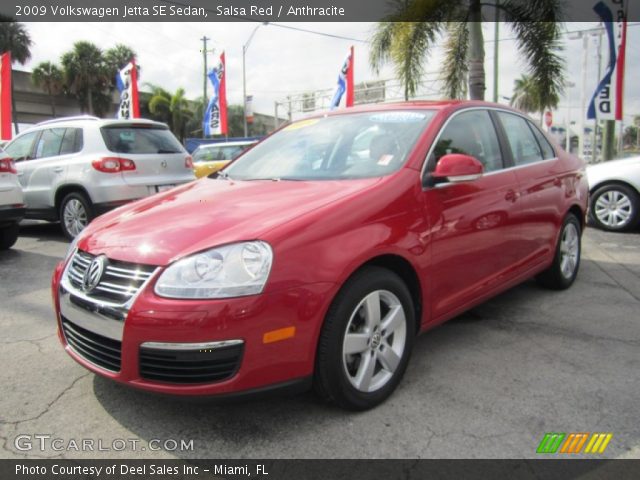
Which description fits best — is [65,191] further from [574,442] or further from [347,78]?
[347,78]

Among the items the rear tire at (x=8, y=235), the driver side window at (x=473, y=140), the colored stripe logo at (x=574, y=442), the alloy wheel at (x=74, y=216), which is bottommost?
the colored stripe logo at (x=574, y=442)

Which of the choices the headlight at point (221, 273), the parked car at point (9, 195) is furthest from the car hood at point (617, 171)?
the parked car at point (9, 195)

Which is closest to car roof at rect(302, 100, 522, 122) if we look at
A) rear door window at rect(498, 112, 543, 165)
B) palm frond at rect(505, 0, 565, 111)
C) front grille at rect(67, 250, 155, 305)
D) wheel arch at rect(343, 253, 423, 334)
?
rear door window at rect(498, 112, 543, 165)

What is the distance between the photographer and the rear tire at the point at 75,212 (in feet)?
21.7

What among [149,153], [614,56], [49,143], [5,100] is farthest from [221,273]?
[5,100]

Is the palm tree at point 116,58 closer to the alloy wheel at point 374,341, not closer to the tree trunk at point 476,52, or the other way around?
the tree trunk at point 476,52

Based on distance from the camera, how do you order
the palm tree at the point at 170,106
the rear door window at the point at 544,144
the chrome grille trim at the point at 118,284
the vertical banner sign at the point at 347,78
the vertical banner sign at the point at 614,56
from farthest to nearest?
the palm tree at the point at 170,106, the vertical banner sign at the point at 347,78, the vertical banner sign at the point at 614,56, the rear door window at the point at 544,144, the chrome grille trim at the point at 118,284

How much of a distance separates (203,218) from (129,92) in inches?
541

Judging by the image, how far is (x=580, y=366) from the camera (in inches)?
119

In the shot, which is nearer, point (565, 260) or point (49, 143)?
point (565, 260)

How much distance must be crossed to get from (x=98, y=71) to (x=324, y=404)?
38.6m

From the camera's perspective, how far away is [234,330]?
2.06m

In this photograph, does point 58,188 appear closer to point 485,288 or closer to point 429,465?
point 485,288

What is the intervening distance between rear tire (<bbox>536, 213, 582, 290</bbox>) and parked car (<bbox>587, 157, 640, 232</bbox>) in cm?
333
